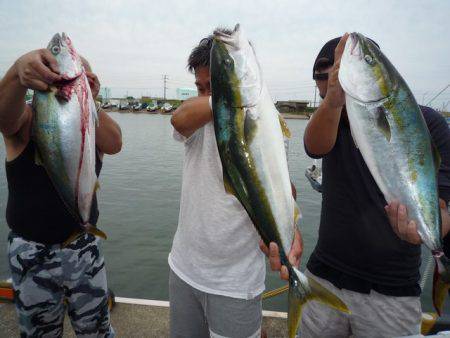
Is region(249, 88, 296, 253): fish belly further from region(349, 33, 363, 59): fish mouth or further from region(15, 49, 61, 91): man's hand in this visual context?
region(15, 49, 61, 91): man's hand

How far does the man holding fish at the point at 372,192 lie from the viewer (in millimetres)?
1811

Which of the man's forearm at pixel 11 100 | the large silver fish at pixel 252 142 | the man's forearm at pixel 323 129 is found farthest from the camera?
the man's forearm at pixel 323 129

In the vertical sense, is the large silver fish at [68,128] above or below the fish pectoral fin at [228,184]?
above

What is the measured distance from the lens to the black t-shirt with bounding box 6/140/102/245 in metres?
2.46

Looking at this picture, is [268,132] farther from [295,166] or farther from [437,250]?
[295,166]

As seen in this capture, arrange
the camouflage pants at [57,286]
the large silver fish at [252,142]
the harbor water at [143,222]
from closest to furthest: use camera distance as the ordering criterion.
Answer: the large silver fish at [252,142]
the camouflage pants at [57,286]
the harbor water at [143,222]

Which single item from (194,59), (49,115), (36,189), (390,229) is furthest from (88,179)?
(390,229)

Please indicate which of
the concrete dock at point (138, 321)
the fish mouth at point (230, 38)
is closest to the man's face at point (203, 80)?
the fish mouth at point (230, 38)

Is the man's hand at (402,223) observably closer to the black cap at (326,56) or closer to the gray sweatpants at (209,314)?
the gray sweatpants at (209,314)

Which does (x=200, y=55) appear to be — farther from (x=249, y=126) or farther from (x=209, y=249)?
(x=209, y=249)

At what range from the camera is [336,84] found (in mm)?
1880

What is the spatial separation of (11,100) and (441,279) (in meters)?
2.96

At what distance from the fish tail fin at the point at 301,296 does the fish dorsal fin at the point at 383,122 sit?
3.05 ft

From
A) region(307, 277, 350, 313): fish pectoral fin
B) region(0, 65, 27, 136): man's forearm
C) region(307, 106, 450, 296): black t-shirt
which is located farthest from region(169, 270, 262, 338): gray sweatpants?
region(0, 65, 27, 136): man's forearm
